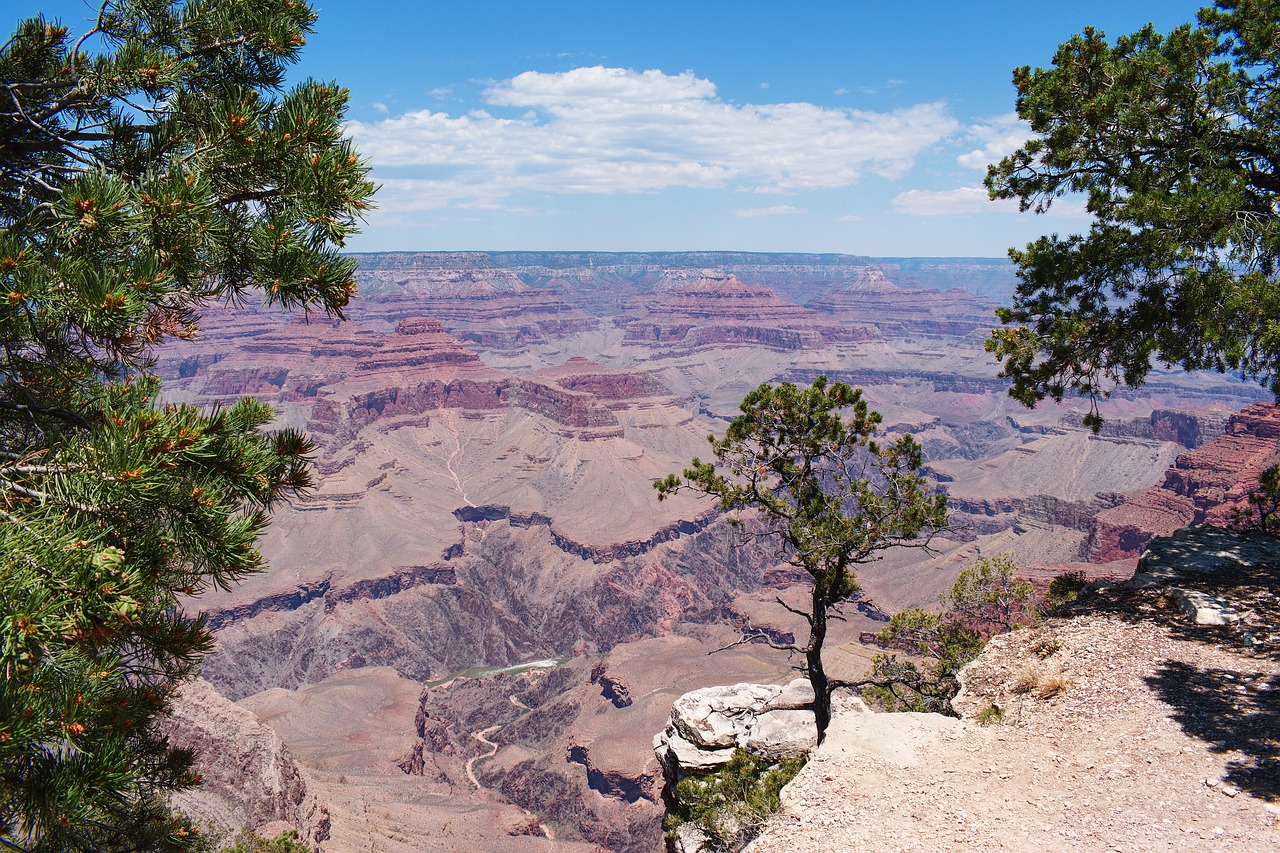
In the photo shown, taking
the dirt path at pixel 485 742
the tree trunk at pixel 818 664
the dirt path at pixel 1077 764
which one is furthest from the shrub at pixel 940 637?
the dirt path at pixel 485 742

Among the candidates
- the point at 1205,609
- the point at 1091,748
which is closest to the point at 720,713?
the point at 1091,748

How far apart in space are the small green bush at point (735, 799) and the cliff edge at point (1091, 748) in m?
1.40

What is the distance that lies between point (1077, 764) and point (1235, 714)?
7.92 ft

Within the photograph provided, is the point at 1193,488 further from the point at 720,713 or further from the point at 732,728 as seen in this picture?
the point at 732,728

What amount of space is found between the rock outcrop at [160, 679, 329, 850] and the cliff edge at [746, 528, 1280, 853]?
35443 mm

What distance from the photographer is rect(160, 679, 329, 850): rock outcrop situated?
1436 inches

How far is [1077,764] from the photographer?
9.55m

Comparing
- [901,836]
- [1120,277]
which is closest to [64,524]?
[901,836]

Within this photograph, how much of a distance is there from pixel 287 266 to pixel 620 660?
82899mm

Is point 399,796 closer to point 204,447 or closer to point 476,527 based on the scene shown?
point 204,447

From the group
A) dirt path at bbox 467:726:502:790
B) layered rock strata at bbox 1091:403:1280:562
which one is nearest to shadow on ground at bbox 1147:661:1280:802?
dirt path at bbox 467:726:502:790

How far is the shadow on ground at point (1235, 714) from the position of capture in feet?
28.1

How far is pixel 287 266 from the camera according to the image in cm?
587

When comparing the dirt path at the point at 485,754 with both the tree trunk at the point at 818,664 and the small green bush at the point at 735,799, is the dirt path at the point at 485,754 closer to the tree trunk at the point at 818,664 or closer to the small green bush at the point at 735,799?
the small green bush at the point at 735,799
